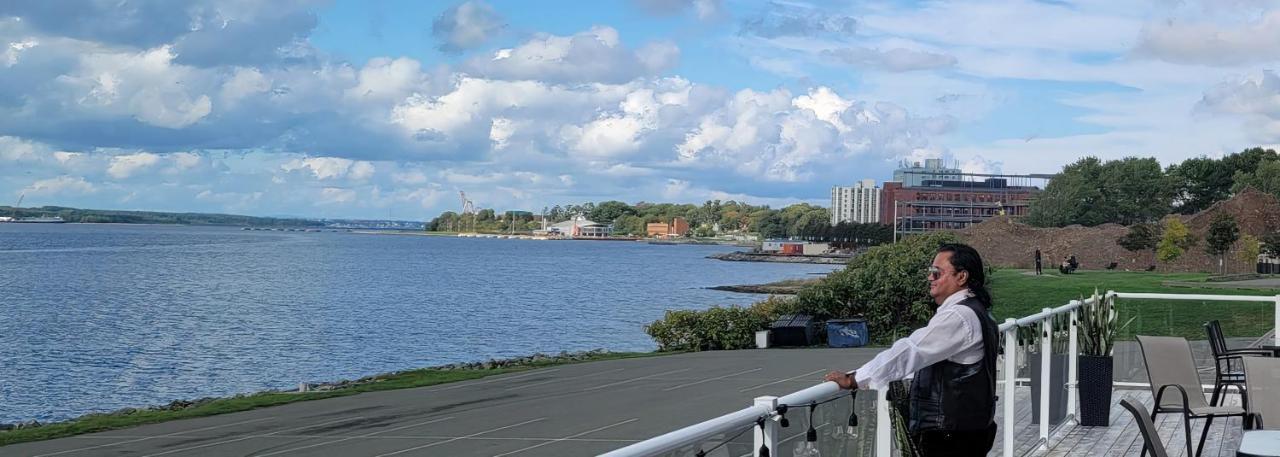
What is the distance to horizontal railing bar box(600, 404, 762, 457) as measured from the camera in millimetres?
2570

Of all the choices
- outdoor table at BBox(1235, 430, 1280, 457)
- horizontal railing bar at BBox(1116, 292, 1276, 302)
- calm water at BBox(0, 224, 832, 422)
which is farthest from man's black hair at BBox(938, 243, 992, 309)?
calm water at BBox(0, 224, 832, 422)

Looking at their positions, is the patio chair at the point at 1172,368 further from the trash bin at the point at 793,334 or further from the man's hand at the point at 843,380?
the trash bin at the point at 793,334

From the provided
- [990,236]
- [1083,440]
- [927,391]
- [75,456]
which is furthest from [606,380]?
[990,236]

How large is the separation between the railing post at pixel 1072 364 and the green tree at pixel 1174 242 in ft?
244

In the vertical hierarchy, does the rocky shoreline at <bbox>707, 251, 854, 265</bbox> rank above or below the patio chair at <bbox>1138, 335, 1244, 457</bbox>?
below

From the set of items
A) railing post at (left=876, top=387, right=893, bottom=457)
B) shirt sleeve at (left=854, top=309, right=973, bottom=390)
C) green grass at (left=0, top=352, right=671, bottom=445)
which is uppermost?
shirt sleeve at (left=854, top=309, right=973, bottom=390)

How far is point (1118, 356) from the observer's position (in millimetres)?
10914

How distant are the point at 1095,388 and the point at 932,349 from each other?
6.05m

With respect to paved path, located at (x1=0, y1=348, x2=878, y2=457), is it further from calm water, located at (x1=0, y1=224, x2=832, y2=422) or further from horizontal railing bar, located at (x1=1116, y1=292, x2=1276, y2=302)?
calm water, located at (x1=0, y1=224, x2=832, y2=422)

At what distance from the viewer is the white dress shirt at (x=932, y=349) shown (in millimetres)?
3992

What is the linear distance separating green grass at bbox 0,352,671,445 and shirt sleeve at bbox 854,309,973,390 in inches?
815

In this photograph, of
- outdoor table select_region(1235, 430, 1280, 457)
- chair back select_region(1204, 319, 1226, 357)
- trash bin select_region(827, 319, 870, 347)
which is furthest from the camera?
trash bin select_region(827, 319, 870, 347)

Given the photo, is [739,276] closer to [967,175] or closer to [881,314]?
[967,175]

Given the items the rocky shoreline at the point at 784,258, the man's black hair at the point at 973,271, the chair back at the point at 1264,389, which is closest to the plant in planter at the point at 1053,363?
the chair back at the point at 1264,389
